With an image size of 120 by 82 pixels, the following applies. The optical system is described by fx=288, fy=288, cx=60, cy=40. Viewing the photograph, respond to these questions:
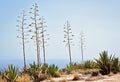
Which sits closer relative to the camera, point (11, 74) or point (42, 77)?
point (11, 74)

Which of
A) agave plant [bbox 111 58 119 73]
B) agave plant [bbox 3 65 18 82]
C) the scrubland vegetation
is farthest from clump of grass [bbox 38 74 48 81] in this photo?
agave plant [bbox 111 58 119 73]

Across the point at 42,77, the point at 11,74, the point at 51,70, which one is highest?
the point at 51,70

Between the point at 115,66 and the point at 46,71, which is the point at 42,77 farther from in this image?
the point at 115,66

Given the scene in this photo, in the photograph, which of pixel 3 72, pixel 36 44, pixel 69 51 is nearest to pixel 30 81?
pixel 3 72

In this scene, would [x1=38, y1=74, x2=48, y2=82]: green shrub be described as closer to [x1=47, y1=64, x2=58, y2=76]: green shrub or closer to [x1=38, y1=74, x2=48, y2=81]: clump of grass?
[x1=38, y1=74, x2=48, y2=81]: clump of grass

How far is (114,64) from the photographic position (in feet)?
65.8

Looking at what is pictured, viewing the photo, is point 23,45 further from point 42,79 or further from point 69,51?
point 42,79

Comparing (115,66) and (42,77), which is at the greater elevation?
(115,66)

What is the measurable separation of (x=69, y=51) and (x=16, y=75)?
28.7 meters

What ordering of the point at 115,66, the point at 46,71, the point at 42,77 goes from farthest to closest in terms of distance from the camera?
the point at 46,71 < the point at 115,66 < the point at 42,77

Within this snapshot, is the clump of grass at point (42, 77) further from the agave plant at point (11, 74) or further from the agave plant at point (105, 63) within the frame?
the agave plant at point (105, 63)

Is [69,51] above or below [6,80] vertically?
above

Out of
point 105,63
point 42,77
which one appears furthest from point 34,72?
point 105,63

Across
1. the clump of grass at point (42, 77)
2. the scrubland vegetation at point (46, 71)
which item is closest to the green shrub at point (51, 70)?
the scrubland vegetation at point (46, 71)
